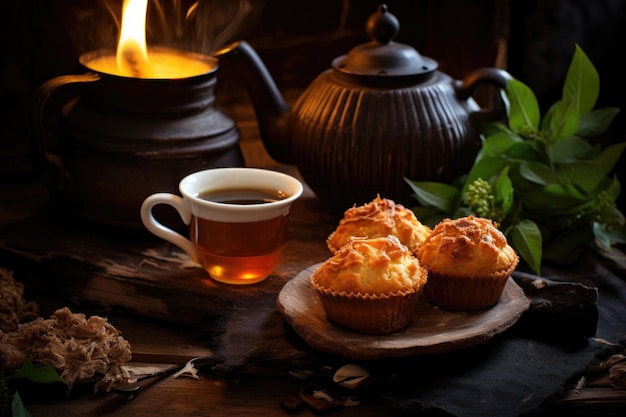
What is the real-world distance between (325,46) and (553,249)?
907mm

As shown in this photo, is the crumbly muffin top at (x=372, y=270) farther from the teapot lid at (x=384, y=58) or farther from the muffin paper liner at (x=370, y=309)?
the teapot lid at (x=384, y=58)

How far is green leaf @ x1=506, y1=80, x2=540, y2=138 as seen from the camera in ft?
5.57

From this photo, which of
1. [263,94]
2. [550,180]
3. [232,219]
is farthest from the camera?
[263,94]

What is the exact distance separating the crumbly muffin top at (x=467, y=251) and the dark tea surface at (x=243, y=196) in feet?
0.91

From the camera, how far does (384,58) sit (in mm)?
1683

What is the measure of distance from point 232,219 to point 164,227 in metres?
A: 0.17

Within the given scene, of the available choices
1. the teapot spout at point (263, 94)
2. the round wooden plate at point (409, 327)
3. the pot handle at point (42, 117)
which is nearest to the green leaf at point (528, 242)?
the round wooden plate at point (409, 327)

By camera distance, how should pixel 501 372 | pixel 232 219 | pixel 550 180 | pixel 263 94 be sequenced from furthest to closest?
1. pixel 263 94
2. pixel 550 180
3. pixel 232 219
4. pixel 501 372

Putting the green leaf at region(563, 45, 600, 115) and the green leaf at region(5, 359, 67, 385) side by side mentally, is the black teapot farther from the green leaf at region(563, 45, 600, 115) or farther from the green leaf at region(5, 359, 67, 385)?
the green leaf at region(5, 359, 67, 385)

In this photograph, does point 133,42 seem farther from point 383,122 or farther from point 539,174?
point 539,174

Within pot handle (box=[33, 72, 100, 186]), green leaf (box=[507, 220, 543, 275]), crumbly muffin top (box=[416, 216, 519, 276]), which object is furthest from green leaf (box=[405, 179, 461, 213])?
pot handle (box=[33, 72, 100, 186])

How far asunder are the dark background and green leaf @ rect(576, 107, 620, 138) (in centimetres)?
35

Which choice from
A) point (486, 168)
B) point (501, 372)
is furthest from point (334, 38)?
point (501, 372)

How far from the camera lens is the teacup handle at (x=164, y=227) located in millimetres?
1485
